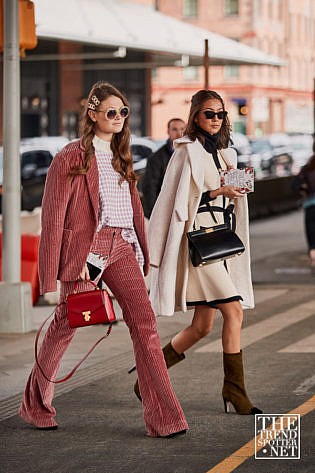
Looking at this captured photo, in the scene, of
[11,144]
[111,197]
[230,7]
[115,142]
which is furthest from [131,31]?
[230,7]

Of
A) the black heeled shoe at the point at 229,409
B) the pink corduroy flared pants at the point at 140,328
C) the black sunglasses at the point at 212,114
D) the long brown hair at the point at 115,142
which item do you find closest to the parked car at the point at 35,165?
the black sunglasses at the point at 212,114

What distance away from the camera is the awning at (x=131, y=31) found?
116 feet

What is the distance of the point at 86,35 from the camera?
35.7 m

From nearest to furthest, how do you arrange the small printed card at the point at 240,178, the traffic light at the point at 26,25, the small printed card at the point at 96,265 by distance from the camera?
the small printed card at the point at 96,265, the small printed card at the point at 240,178, the traffic light at the point at 26,25

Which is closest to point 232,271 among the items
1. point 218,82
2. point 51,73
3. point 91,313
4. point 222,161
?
point 222,161

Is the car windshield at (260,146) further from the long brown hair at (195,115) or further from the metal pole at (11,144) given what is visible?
the long brown hair at (195,115)

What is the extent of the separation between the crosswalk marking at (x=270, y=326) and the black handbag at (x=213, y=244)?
288 cm

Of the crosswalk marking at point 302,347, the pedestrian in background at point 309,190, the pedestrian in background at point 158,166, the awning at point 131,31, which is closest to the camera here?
the crosswalk marking at point 302,347

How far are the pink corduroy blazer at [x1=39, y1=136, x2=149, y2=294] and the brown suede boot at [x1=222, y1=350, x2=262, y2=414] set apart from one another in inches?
46.0

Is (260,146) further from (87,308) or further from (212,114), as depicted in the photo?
(87,308)

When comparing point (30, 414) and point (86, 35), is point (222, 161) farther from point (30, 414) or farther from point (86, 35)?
point (86, 35)

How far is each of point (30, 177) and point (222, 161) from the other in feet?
85.5

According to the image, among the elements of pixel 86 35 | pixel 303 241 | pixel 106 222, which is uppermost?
pixel 86 35

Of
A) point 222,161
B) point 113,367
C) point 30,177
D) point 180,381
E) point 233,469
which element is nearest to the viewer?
point 233,469
